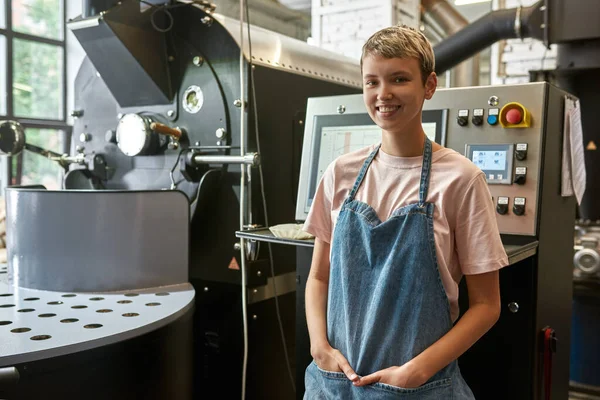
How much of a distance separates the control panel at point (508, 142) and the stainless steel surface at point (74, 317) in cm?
89

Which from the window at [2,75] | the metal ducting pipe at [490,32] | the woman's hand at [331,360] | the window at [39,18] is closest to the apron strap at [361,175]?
the woman's hand at [331,360]

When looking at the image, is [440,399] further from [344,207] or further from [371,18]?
[371,18]

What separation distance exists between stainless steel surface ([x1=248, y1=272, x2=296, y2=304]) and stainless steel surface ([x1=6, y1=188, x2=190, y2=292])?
412 mm

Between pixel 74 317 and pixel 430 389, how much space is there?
910 millimetres

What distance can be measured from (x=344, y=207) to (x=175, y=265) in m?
0.86

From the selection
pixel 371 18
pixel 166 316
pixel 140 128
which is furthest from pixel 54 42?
pixel 166 316

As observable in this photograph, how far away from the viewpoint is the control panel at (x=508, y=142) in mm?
1444

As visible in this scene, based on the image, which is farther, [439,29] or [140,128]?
[439,29]

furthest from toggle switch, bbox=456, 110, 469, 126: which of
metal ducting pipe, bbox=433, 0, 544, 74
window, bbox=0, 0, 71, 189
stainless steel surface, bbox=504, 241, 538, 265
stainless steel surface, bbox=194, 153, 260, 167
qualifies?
window, bbox=0, 0, 71, 189

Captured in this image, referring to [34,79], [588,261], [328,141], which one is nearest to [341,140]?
→ [328,141]

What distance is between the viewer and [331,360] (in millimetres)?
1103

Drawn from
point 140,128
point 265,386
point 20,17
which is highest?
point 20,17

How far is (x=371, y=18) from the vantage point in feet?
14.1

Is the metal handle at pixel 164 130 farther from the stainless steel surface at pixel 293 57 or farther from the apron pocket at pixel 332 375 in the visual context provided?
the apron pocket at pixel 332 375
